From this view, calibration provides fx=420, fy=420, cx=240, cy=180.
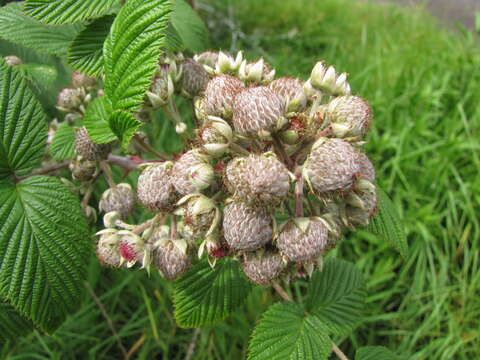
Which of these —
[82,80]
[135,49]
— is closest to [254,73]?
[135,49]

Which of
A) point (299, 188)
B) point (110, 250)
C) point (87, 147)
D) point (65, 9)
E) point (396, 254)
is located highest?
point (65, 9)

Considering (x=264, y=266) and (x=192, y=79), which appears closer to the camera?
(x=264, y=266)

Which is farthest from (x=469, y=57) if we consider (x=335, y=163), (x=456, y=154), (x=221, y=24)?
(x=335, y=163)

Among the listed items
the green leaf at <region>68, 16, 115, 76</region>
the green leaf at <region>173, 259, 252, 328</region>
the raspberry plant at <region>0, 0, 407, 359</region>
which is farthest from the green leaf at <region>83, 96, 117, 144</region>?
the green leaf at <region>173, 259, 252, 328</region>

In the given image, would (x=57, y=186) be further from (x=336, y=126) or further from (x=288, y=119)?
(x=336, y=126)

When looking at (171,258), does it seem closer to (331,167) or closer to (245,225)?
(245,225)

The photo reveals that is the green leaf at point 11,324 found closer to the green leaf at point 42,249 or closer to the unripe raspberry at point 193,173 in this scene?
the green leaf at point 42,249
